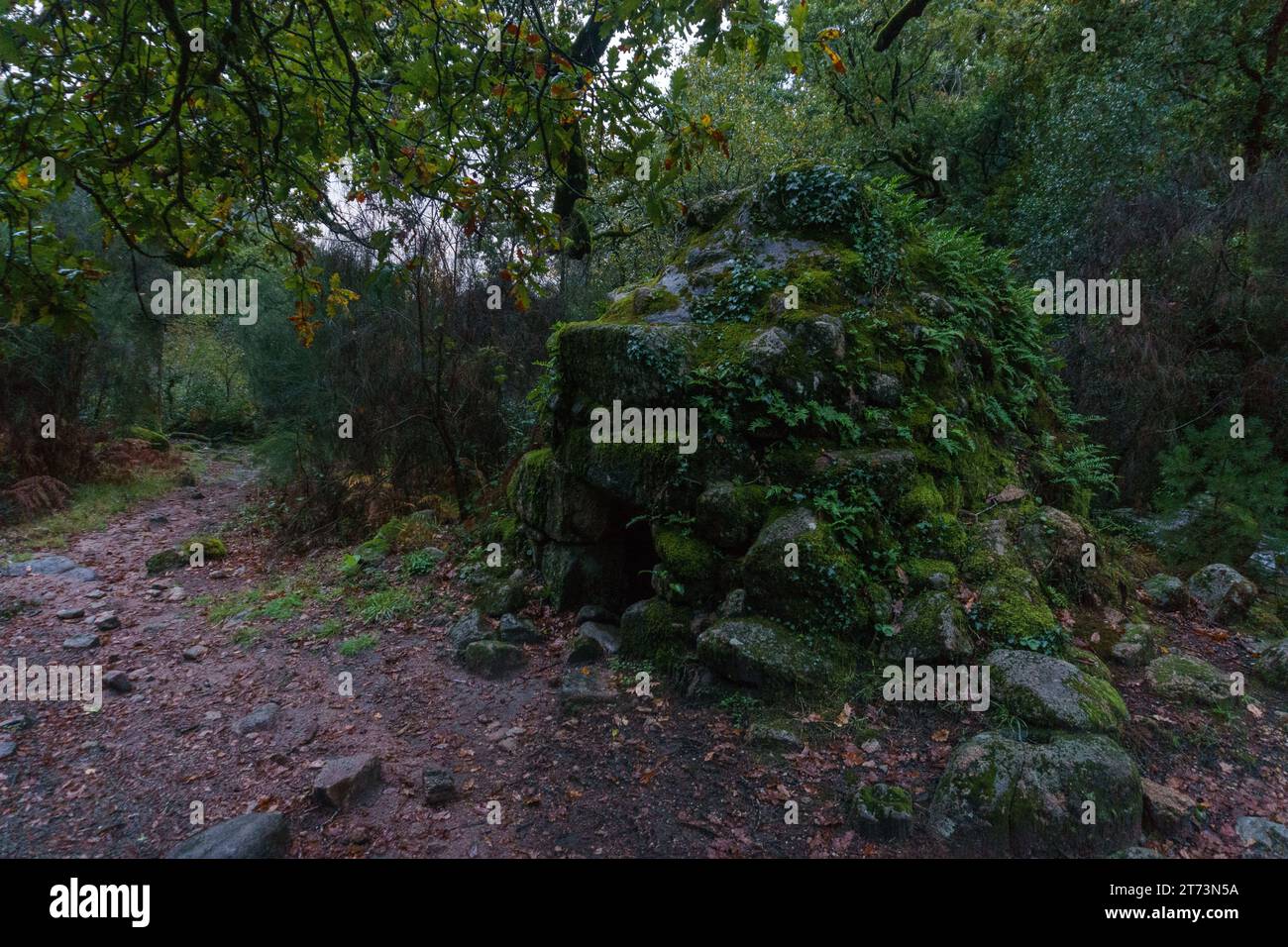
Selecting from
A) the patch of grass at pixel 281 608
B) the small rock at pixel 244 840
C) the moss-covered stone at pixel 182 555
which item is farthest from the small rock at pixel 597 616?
the moss-covered stone at pixel 182 555

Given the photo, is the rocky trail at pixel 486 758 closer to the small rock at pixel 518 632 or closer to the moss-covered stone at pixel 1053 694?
the small rock at pixel 518 632

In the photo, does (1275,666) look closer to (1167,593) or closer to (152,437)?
(1167,593)

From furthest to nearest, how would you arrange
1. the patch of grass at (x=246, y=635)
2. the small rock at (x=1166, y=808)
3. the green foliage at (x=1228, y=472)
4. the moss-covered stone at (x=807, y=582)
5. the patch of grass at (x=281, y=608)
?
the patch of grass at (x=281, y=608), the patch of grass at (x=246, y=635), the green foliage at (x=1228, y=472), the moss-covered stone at (x=807, y=582), the small rock at (x=1166, y=808)

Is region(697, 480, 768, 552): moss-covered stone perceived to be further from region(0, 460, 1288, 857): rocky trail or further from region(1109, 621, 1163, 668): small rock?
region(1109, 621, 1163, 668): small rock

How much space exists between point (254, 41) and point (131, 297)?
37.7 feet

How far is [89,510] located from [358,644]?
292 inches

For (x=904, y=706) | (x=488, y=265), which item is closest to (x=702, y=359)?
(x=904, y=706)

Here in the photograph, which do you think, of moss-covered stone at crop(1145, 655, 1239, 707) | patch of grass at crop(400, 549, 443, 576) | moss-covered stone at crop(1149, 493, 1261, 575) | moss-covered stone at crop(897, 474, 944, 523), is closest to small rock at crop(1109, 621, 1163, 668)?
moss-covered stone at crop(1145, 655, 1239, 707)

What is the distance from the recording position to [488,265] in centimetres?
1023
